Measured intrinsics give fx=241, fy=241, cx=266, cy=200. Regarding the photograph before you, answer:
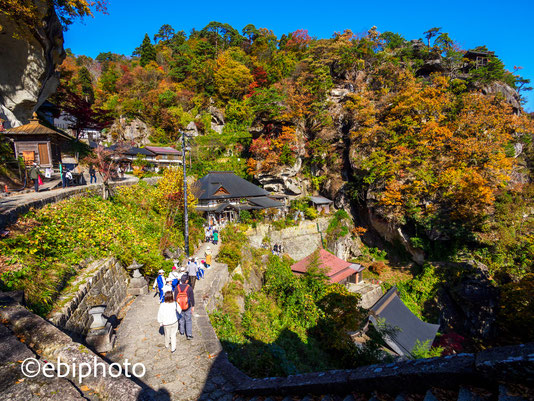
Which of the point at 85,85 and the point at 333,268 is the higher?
the point at 85,85

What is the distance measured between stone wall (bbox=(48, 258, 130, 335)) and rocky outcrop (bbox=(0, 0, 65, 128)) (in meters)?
16.6

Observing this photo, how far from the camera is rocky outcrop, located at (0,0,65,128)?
15273mm

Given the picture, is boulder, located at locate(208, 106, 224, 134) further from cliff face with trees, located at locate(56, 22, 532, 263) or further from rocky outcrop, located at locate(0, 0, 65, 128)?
rocky outcrop, located at locate(0, 0, 65, 128)

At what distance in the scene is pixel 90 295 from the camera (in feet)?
22.4

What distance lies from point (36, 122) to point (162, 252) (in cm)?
1218

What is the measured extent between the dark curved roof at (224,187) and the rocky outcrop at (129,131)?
823 inches

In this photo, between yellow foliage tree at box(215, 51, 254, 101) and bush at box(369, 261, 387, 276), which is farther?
yellow foliage tree at box(215, 51, 254, 101)

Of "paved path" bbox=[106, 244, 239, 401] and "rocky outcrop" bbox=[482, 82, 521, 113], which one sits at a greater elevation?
"rocky outcrop" bbox=[482, 82, 521, 113]

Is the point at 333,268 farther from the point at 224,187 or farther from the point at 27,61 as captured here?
the point at 27,61

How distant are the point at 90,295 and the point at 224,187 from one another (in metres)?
16.7

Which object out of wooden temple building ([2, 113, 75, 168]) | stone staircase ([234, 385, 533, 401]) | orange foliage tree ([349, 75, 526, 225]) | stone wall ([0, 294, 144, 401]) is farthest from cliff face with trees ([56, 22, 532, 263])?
stone wall ([0, 294, 144, 401])

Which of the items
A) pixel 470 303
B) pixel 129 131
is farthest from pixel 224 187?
pixel 129 131

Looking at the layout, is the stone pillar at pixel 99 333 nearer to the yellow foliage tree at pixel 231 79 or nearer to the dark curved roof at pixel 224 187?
the dark curved roof at pixel 224 187

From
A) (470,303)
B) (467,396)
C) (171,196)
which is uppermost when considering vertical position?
(467,396)
